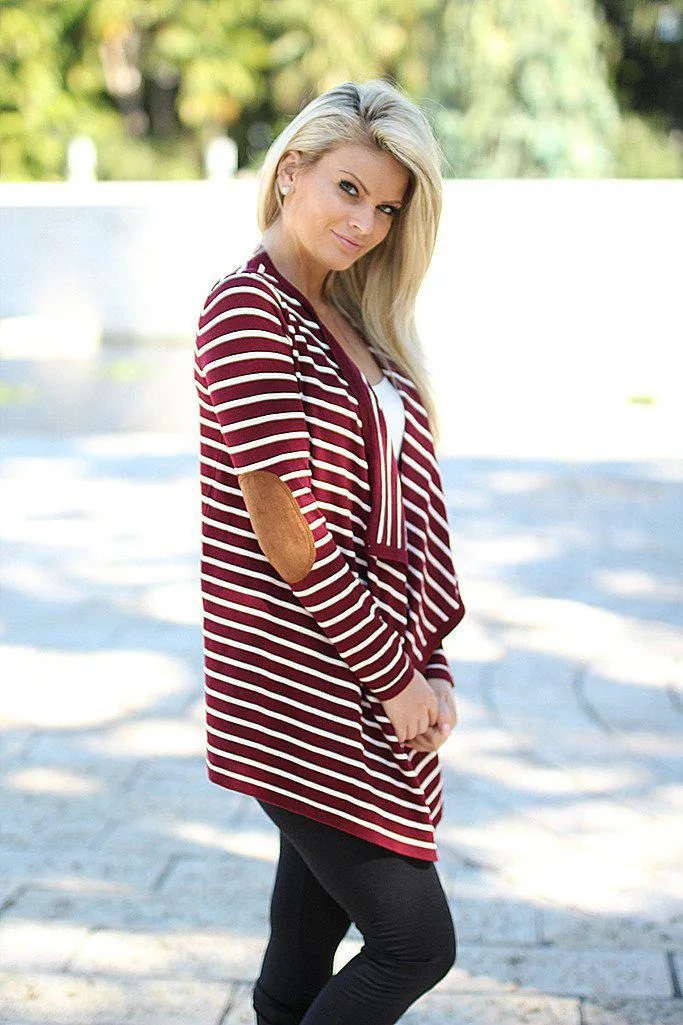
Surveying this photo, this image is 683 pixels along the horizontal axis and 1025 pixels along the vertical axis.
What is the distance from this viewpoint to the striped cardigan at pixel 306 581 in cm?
171

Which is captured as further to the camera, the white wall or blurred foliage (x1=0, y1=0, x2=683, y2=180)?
blurred foliage (x1=0, y1=0, x2=683, y2=180)

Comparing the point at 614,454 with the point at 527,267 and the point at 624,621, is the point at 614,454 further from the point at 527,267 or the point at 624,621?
the point at 527,267

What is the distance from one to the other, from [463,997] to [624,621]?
8.63 ft

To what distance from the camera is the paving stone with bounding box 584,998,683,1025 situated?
249 centimetres

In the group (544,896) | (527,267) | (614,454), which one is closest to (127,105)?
(527,267)

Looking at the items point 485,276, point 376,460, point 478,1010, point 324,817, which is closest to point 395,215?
point 376,460

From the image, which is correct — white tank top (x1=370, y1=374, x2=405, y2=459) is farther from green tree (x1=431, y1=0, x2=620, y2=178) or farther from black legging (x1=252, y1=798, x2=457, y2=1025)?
green tree (x1=431, y1=0, x2=620, y2=178)

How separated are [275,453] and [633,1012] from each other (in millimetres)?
1434

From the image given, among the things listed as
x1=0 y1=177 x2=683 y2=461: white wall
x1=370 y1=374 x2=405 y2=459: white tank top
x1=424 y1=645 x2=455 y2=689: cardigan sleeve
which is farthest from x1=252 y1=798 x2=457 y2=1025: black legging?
x1=0 y1=177 x2=683 y2=461: white wall

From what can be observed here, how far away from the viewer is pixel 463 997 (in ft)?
8.51

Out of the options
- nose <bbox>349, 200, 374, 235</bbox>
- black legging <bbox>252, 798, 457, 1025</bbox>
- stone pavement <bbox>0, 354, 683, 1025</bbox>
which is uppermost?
nose <bbox>349, 200, 374, 235</bbox>

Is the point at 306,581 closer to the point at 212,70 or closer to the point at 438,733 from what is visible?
the point at 438,733

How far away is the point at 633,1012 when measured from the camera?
99.4 inches

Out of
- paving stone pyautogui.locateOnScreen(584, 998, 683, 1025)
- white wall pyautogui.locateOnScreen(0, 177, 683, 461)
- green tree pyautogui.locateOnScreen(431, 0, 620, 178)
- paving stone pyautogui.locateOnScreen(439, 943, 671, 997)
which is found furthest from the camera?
green tree pyautogui.locateOnScreen(431, 0, 620, 178)
